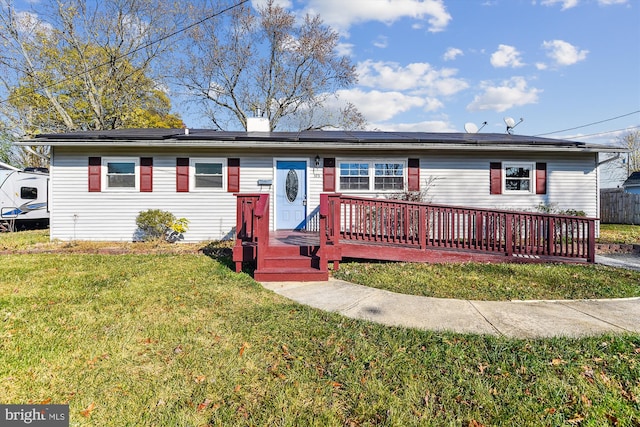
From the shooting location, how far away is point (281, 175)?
8797 millimetres

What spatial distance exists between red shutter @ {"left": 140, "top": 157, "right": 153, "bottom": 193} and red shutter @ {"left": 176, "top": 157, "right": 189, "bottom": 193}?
0.76 metres

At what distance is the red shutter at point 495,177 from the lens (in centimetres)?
→ 906

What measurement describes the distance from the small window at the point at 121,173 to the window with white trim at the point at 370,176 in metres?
5.97

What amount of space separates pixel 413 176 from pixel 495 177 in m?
2.51

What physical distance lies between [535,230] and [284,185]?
6.30 metres

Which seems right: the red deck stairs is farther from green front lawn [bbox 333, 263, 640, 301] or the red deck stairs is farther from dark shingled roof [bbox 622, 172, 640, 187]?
dark shingled roof [bbox 622, 172, 640, 187]

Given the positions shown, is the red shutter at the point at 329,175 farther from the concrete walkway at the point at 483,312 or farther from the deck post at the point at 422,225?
the concrete walkway at the point at 483,312

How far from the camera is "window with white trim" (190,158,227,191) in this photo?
872 centimetres

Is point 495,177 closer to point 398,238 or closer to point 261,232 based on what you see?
point 398,238

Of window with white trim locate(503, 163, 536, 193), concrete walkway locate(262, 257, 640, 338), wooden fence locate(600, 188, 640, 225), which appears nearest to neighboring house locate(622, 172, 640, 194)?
wooden fence locate(600, 188, 640, 225)

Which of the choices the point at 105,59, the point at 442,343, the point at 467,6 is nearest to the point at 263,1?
the point at 105,59

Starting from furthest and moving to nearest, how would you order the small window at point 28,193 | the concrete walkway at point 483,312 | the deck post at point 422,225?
1. the small window at point 28,193
2. the deck post at point 422,225
3. the concrete walkway at point 483,312

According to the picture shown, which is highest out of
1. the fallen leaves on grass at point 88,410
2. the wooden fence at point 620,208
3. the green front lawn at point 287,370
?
the wooden fence at point 620,208

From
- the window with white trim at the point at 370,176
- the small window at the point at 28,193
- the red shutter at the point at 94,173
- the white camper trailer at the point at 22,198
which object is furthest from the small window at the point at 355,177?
the small window at the point at 28,193
